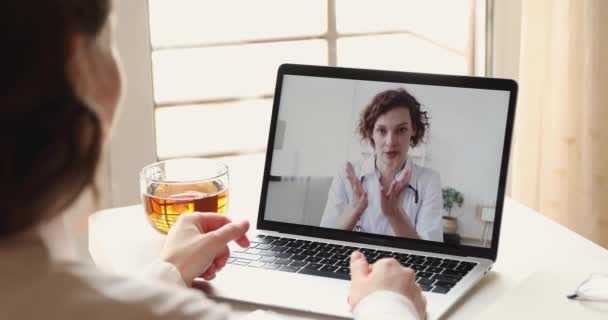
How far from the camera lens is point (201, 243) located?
3.84 ft

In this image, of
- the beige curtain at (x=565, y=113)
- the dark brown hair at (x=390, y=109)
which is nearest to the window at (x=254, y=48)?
the beige curtain at (x=565, y=113)

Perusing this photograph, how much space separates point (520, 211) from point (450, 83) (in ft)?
0.94

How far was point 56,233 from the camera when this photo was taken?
2.06 ft

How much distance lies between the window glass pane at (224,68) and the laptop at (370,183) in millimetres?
817

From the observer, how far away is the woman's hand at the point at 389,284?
103 centimetres

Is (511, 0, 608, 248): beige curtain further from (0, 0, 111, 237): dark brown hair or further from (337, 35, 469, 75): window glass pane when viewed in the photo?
(0, 0, 111, 237): dark brown hair

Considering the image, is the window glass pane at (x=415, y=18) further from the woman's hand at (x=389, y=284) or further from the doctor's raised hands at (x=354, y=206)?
the woman's hand at (x=389, y=284)

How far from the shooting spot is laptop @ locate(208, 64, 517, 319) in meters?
1.19

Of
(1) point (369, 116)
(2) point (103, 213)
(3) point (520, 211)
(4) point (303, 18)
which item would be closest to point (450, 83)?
(1) point (369, 116)

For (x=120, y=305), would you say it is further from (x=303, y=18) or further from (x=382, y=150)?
(x=303, y=18)

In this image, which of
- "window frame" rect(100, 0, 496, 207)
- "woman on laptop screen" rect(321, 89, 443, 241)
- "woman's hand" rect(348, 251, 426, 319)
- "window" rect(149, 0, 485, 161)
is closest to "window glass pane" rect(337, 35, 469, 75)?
"window" rect(149, 0, 485, 161)

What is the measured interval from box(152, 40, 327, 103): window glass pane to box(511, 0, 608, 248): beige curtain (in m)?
0.52

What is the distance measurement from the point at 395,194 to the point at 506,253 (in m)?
0.18

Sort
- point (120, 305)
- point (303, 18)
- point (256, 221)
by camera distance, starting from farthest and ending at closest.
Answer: point (303, 18) < point (256, 221) < point (120, 305)
